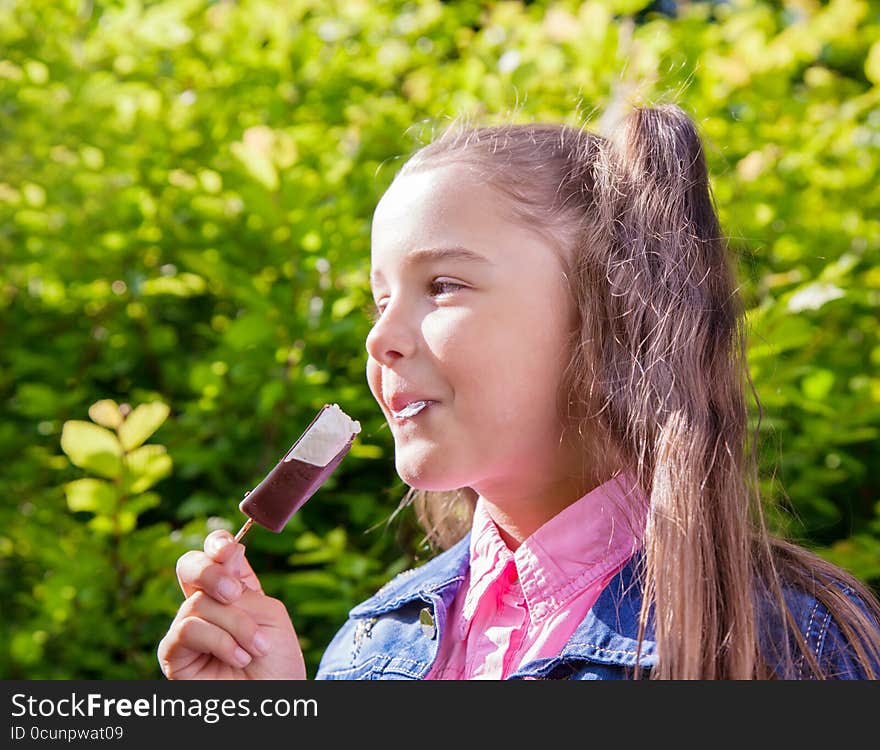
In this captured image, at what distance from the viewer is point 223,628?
1.41 metres

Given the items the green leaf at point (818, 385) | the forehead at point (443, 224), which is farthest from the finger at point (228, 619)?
the green leaf at point (818, 385)

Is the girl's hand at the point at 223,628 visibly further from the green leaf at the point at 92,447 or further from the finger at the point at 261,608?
the green leaf at the point at 92,447

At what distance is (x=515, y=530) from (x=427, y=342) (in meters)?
0.31

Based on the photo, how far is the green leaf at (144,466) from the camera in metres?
1.96

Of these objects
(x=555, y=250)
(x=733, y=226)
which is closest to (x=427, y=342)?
(x=555, y=250)

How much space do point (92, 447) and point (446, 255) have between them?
86 cm

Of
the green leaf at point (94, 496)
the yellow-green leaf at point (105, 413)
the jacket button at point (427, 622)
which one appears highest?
the yellow-green leaf at point (105, 413)

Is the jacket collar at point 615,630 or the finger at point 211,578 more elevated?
the finger at point 211,578

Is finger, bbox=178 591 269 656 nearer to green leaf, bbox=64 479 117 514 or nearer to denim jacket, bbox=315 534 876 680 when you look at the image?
denim jacket, bbox=315 534 876 680

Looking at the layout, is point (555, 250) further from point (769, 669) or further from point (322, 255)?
point (322, 255)

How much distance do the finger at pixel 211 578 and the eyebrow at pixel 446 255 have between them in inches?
18.0

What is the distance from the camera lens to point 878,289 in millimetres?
2371

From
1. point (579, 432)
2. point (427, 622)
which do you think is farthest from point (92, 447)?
point (579, 432)

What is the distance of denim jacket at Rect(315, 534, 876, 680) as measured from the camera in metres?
1.33
